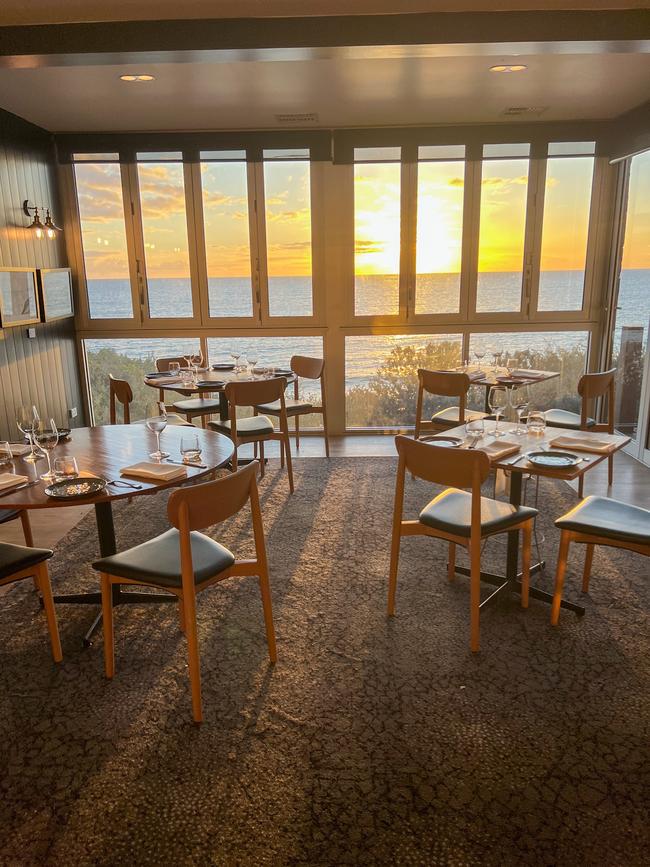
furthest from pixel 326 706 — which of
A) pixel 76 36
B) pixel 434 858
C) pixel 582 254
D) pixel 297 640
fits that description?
pixel 582 254

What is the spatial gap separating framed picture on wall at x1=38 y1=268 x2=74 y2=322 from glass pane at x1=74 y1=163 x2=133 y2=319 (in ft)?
0.84

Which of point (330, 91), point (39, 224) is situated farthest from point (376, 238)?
point (39, 224)

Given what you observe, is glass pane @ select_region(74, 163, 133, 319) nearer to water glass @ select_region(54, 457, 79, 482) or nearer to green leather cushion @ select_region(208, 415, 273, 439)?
green leather cushion @ select_region(208, 415, 273, 439)

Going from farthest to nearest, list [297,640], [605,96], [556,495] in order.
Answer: [605,96] < [556,495] < [297,640]

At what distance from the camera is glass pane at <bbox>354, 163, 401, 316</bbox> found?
577cm

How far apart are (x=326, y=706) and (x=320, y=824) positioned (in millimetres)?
509

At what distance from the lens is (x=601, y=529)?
103 inches

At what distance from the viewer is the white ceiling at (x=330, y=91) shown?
389 centimetres

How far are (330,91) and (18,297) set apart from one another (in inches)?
107

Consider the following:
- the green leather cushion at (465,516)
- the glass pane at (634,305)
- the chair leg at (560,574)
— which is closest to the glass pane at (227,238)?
the glass pane at (634,305)

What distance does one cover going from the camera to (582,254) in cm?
594

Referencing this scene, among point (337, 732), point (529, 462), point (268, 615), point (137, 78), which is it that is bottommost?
point (337, 732)

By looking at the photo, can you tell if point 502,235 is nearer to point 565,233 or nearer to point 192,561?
point 565,233

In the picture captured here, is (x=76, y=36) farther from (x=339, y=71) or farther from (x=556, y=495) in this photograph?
(x=556, y=495)
